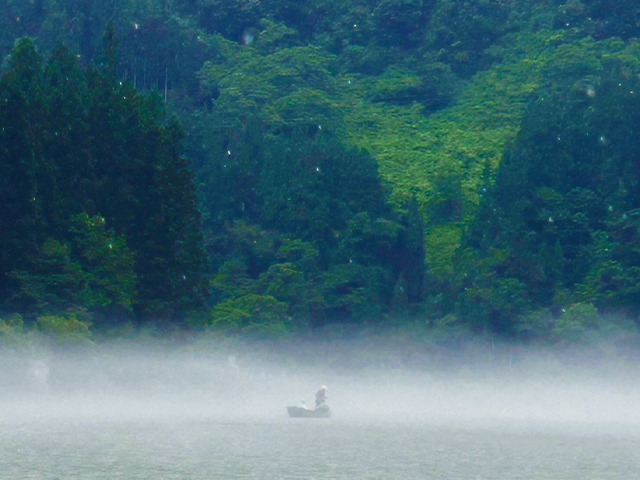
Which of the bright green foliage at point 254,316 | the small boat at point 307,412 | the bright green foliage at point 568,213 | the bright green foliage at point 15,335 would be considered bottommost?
the small boat at point 307,412

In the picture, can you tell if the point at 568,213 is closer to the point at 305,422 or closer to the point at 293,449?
the point at 305,422

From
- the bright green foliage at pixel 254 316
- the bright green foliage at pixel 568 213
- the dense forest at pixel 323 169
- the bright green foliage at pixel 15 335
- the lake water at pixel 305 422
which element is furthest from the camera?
the bright green foliage at pixel 254 316

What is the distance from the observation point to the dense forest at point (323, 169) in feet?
200

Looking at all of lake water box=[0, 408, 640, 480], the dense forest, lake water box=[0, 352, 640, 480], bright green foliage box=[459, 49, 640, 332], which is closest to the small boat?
lake water box=[0, 352, 640, 480]

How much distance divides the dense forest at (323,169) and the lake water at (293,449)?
9326mm

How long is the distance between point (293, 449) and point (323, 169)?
49340 millimetres

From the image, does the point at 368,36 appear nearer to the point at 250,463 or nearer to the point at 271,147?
the point at 271,147

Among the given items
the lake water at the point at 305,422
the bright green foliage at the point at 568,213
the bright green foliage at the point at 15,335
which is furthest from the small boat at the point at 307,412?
the bright green foliage at the point at 568,213

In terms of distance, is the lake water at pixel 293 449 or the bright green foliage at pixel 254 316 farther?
the bright green foliage at pixel 254 316

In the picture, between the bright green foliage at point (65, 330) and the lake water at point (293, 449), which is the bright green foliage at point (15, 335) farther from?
the lake water at point (293, 449)

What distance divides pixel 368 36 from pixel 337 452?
82.7m

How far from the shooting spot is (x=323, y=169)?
89250 mm

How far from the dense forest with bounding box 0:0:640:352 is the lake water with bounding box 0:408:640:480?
933 cm

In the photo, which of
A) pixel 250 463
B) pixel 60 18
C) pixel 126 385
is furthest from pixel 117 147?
pixel 60 18
